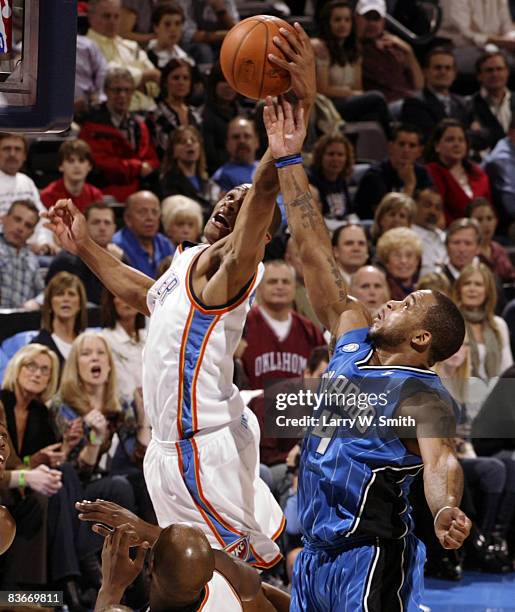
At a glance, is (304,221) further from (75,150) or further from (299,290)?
(75,150)

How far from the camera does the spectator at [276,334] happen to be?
742cm

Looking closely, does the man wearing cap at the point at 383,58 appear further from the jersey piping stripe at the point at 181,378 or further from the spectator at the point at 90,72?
the jersey piping stripe at the point at 181,378

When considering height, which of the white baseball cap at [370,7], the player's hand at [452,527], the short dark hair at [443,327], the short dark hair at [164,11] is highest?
the white baseball cap at [370,7]

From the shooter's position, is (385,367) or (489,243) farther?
(489,243)

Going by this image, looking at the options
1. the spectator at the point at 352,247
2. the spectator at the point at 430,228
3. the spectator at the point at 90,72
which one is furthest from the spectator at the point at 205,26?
the spectator at the point at 352,247

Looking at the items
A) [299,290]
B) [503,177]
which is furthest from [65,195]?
[503,177]

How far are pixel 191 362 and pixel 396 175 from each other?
19.8 feet

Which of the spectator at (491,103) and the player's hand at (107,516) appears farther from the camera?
the spectator at (491,103)

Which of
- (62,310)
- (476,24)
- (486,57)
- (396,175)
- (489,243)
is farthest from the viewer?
(476,24)

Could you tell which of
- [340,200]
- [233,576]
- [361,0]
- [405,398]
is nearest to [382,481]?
[405,398]

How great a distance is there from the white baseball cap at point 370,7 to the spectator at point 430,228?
9.63 feet

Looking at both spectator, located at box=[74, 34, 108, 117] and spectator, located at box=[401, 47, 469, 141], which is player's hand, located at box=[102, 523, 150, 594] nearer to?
spectator, located at box=[74, 34, 108, 117]

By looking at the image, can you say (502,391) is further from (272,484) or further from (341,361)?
(341,361)

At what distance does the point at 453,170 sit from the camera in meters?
10.4
